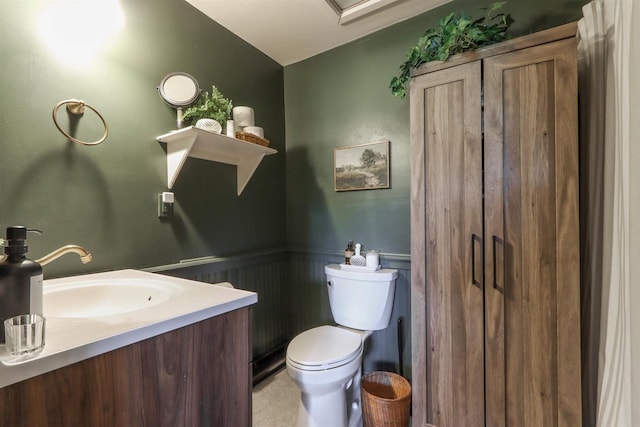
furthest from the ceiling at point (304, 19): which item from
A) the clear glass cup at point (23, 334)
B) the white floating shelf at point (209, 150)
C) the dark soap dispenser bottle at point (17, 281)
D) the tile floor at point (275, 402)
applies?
the tile floor at point (275, 402)

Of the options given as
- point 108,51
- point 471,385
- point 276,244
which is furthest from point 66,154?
point 471,385

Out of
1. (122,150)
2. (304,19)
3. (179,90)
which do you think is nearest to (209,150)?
(179,90)

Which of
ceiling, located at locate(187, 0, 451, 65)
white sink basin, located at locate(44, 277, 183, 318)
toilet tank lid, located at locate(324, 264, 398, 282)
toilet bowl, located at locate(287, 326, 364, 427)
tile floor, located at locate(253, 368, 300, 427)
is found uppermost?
ceiling, located at locate(187, 0, 451, 65)

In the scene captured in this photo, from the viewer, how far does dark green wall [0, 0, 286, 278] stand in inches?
40.1

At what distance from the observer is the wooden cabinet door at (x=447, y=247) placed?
1201 mm

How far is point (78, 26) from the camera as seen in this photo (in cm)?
117

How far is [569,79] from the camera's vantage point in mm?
1032

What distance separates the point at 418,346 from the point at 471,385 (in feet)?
0.82

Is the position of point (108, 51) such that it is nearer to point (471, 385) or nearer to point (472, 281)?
point (472, 281)

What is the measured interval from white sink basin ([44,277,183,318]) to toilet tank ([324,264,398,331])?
39.1 inches

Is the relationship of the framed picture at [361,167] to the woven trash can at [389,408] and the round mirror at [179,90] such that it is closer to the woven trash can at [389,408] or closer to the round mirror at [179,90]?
the round mirror at [179,90]

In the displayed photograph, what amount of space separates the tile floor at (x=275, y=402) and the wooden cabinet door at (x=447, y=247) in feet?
2.32

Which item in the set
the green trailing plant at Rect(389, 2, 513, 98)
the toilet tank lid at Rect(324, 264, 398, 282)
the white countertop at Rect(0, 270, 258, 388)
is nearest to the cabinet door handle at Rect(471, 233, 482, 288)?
the toilet tank lid at Rect(324, 264, 398, 282)

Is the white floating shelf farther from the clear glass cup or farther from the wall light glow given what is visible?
the clear glass cup
